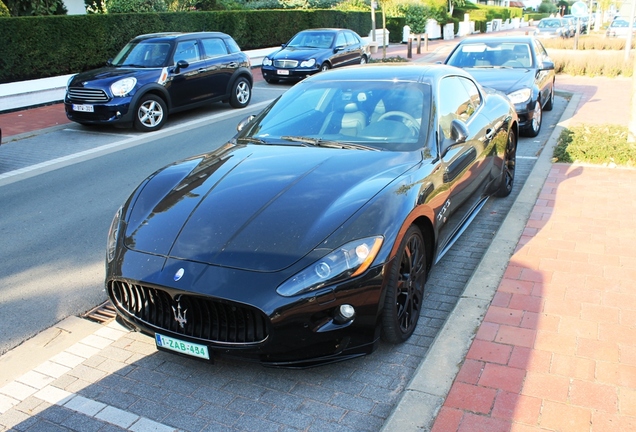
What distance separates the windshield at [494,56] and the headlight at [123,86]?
20.0 feet

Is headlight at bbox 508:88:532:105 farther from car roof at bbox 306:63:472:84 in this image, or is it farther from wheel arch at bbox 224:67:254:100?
wheel arch at bbox 224:67:254:100

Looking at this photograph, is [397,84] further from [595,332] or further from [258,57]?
[258,57]

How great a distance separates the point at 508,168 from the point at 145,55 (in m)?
8.63

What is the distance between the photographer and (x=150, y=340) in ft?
13.3

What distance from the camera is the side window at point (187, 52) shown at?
12633 mm

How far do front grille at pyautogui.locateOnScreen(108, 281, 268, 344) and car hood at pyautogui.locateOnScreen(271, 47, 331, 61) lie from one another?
15.1 metres

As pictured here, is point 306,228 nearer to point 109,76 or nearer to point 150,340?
point 150,340

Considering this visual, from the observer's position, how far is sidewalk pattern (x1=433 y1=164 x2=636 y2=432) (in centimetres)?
307

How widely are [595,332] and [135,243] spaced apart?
2.96 metres

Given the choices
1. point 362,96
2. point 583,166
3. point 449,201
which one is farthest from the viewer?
Result: point 583,166

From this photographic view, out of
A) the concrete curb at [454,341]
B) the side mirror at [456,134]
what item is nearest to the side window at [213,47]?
the concrete curb at [454,341]

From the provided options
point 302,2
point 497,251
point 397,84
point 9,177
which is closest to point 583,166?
point 497,251

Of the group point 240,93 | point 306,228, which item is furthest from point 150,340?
point 240,93

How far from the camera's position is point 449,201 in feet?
14.9
